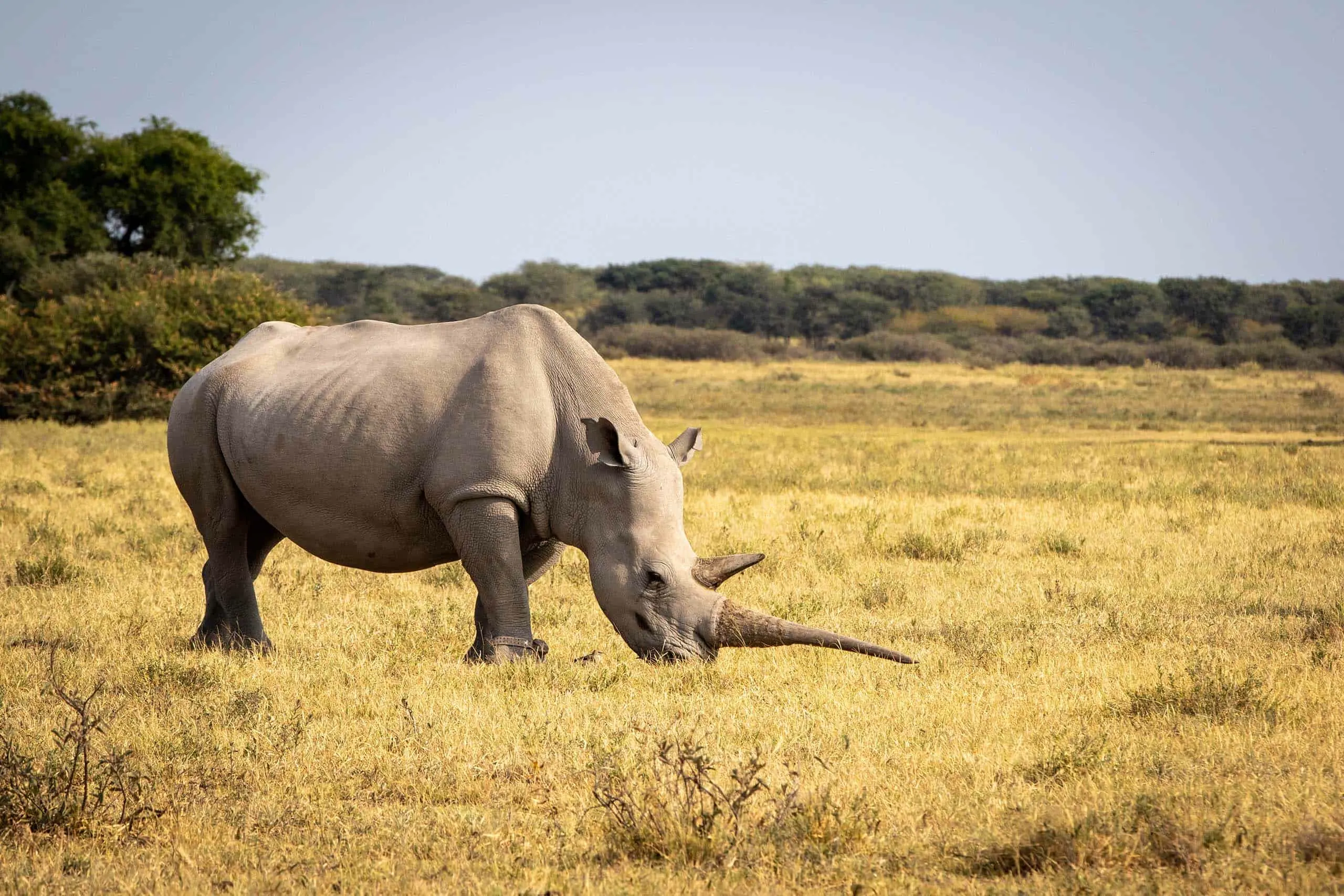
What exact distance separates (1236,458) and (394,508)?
14.9 meters

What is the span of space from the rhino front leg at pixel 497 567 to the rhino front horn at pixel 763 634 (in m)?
1.15

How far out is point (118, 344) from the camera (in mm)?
26484

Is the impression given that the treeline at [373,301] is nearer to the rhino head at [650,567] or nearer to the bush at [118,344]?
the bush at [118,344]

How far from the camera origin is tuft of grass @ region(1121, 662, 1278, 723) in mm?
6234

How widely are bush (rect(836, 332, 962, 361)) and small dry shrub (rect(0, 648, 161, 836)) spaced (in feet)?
185

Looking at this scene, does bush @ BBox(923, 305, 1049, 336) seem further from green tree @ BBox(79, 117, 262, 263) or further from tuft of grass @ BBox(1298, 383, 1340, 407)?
green tree @ BBox(79, 117, 262, 263)

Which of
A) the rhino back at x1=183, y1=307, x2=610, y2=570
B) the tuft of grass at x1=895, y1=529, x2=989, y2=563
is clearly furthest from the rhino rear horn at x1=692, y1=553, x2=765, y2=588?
the tuft of grass at x1=895, y1=529, x2=989, y2=563

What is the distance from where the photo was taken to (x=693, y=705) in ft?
21.5

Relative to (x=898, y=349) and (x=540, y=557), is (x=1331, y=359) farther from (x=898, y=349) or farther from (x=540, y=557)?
(x=540, y=557)

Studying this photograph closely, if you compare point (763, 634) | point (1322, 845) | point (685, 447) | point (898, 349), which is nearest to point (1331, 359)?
Result: point (898, 349)

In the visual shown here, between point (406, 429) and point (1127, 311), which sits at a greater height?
point (1127, 311)

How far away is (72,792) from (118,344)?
925 inches

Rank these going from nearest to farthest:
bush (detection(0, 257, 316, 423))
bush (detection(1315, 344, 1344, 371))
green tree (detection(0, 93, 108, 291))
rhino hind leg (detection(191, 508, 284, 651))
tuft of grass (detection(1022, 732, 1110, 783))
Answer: tuft of grass (detection(1022, 732, 1110, 783)) → rhino hind leg (detection(191, 508, 284, 651)) → bush (detection(0, 257, 316, 423)) → green tree (detection(0, 93, 108, 291)) → bush (detection(1315, 344, 1344, 371))

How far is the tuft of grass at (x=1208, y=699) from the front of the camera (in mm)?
6234
